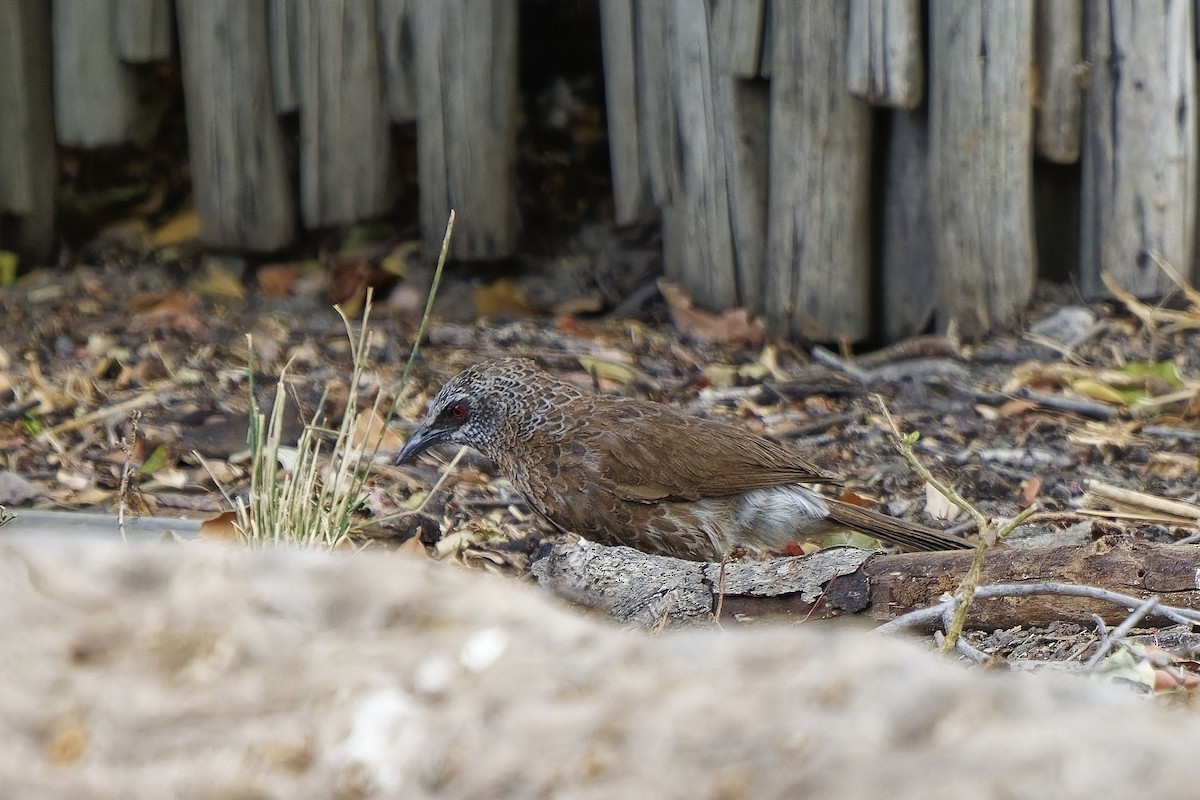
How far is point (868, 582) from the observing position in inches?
140

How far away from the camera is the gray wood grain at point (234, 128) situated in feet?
23.3

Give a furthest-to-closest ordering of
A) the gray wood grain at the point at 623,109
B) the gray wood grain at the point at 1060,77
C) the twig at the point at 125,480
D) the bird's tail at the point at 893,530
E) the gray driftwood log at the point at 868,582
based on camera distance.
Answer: the gray wood grain at the point at 623,109 < the gray wood grain at the point at 1060,77 < the bird's tail at the point at 893,530 < the twig at the point at 125,480 < the gray driftwood log at the point at 868,582

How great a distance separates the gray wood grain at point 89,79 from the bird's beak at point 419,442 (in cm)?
328

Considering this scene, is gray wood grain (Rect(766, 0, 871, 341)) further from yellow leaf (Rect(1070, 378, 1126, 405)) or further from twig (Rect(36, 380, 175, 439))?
twig (Rect(36, 380, 175, 439))

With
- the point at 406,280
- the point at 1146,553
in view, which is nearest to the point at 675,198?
the point at 406,280

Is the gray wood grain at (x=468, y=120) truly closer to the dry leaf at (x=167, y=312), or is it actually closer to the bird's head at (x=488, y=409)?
the dry leaf at (x=167, y=312)

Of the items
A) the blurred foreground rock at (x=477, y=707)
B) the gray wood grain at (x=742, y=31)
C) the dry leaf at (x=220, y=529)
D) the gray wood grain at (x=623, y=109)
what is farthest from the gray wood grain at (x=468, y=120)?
the blurred foreground rock at (x=477, y=707)

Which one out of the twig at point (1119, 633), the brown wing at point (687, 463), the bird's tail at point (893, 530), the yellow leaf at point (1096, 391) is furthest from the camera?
the yellow leaf at point (1096, 391)

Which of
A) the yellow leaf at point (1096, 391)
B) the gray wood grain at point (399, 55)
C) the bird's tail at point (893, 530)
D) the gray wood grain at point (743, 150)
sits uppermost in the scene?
the gray wood grain at point (399, 55)

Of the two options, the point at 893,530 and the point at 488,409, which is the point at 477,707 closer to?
the point at 893,530

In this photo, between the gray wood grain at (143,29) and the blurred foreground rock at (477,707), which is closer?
the blurred foreground rock at (477,707)

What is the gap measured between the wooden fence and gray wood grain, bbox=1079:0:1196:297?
0.03 ft

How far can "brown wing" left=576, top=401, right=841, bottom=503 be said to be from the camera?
180 inches

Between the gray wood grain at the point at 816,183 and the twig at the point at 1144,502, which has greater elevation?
the gray wood grain at the point at 816,183
